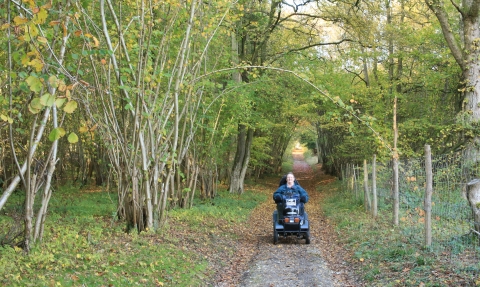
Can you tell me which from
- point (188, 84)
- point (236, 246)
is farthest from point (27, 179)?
point (236, 246)

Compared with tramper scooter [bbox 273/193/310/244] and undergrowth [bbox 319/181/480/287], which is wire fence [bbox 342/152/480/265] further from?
tramper scooter [bbox 273/193/310/244]

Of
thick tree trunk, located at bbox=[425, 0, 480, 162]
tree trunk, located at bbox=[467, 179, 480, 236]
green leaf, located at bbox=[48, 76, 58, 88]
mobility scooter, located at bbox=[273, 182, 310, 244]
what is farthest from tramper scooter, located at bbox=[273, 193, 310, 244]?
green leaf, located at bbox=[48, 76, 58, 88]

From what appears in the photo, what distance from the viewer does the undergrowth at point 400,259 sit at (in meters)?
5.98

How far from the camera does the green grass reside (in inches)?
221

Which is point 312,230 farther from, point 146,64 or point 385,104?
point 385,104

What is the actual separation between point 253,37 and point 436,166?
41.0 ft

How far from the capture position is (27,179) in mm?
6465

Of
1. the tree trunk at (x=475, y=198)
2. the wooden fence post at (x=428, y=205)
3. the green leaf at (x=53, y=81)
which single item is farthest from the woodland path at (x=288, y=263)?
the green leaf at (x=53, y=81)

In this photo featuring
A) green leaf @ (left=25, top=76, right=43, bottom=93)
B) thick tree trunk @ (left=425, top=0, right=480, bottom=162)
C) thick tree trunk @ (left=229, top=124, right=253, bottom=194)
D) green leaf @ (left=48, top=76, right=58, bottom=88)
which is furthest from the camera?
thick tree trunk @ (left=229, top=124, right=253, bottom=194)

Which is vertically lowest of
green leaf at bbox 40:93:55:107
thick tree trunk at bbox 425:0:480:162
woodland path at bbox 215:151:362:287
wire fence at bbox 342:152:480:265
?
woodland path at bbox 215:151:362:287

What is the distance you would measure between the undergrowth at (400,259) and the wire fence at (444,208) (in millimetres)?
76

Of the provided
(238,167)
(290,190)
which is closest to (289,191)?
(290,190)

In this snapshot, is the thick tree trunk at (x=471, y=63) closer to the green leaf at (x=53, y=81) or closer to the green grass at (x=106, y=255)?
the green grass at (x=106, y=255)

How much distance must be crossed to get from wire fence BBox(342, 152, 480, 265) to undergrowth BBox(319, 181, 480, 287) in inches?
3.0
